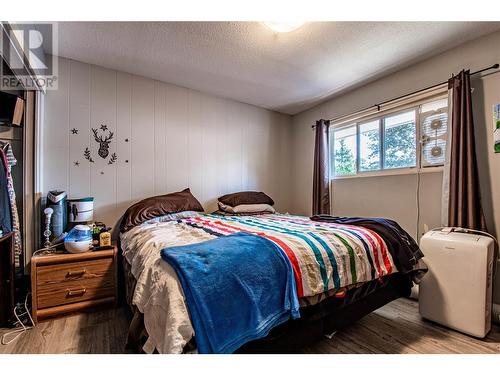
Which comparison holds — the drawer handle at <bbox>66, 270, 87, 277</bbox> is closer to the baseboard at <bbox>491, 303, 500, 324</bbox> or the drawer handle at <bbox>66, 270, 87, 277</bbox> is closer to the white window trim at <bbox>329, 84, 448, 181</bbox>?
the white window trim at <bbox>329, 84, 448, 181</bbox>

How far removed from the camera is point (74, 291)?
5.98ft

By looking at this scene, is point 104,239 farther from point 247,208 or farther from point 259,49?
point 259,49

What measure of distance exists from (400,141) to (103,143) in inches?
127

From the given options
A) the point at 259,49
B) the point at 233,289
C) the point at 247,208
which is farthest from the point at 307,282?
the point at 259,49

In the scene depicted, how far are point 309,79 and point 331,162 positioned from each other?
3.90 feet

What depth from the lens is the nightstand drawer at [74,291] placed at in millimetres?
1740

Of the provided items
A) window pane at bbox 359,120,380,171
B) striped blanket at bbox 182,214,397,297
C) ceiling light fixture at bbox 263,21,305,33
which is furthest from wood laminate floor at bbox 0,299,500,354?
ceiling light fixture at bbox 263,21,305,33

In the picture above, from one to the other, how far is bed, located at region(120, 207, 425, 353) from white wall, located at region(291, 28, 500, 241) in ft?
2.46

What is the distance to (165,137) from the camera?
283cm

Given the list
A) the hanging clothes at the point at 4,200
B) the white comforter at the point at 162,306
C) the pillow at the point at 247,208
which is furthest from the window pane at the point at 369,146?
the hanging clothes at the point at 4,200

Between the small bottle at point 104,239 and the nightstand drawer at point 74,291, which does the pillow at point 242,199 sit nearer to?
the small bottle at point 104,239
